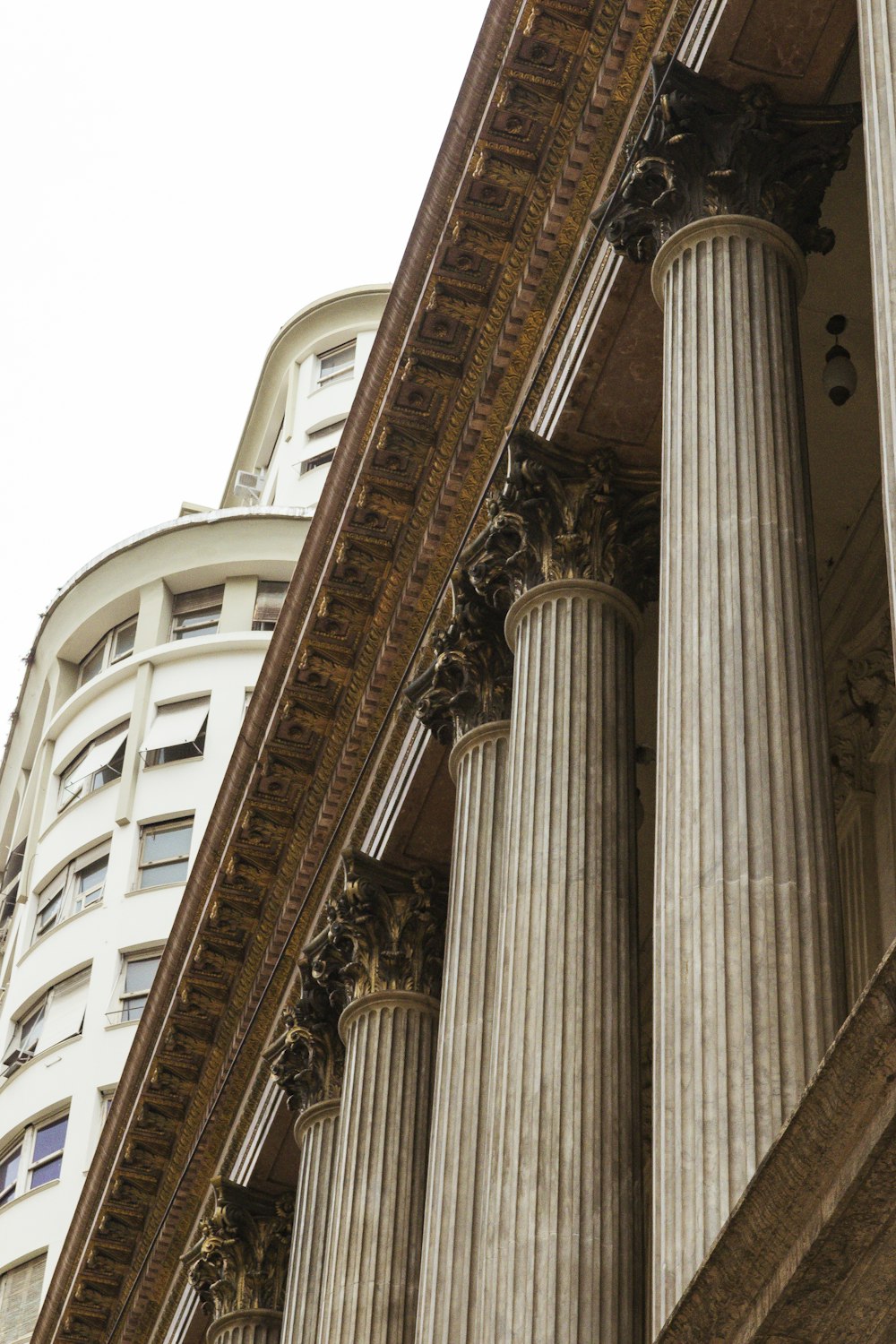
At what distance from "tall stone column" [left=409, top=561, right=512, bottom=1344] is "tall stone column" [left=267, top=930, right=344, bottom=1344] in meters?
3.07

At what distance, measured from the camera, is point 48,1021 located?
37219 millimetres

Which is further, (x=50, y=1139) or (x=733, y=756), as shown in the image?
(x=50, y=1139)

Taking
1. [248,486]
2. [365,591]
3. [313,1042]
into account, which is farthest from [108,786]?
[313,1042]

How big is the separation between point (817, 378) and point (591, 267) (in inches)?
76.3

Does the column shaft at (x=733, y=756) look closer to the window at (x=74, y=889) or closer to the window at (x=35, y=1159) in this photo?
the window at (x=35, y=1159)

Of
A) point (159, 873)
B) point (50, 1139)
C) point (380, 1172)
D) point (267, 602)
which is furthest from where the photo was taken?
point (267, 602)

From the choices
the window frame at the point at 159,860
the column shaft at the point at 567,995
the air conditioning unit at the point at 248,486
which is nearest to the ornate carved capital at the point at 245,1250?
the column shaft at the point at 567,995

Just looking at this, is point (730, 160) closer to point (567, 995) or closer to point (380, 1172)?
point (567, 995)

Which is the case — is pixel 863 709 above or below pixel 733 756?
above

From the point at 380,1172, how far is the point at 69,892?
2365 centimetres

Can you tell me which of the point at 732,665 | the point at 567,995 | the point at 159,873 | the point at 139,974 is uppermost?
the point at 159,873

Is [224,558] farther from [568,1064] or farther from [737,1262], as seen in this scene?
[737,1262]

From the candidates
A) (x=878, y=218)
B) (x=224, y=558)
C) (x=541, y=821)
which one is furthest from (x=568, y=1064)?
(x=224, y=558)

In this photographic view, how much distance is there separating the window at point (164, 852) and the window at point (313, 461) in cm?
1029
